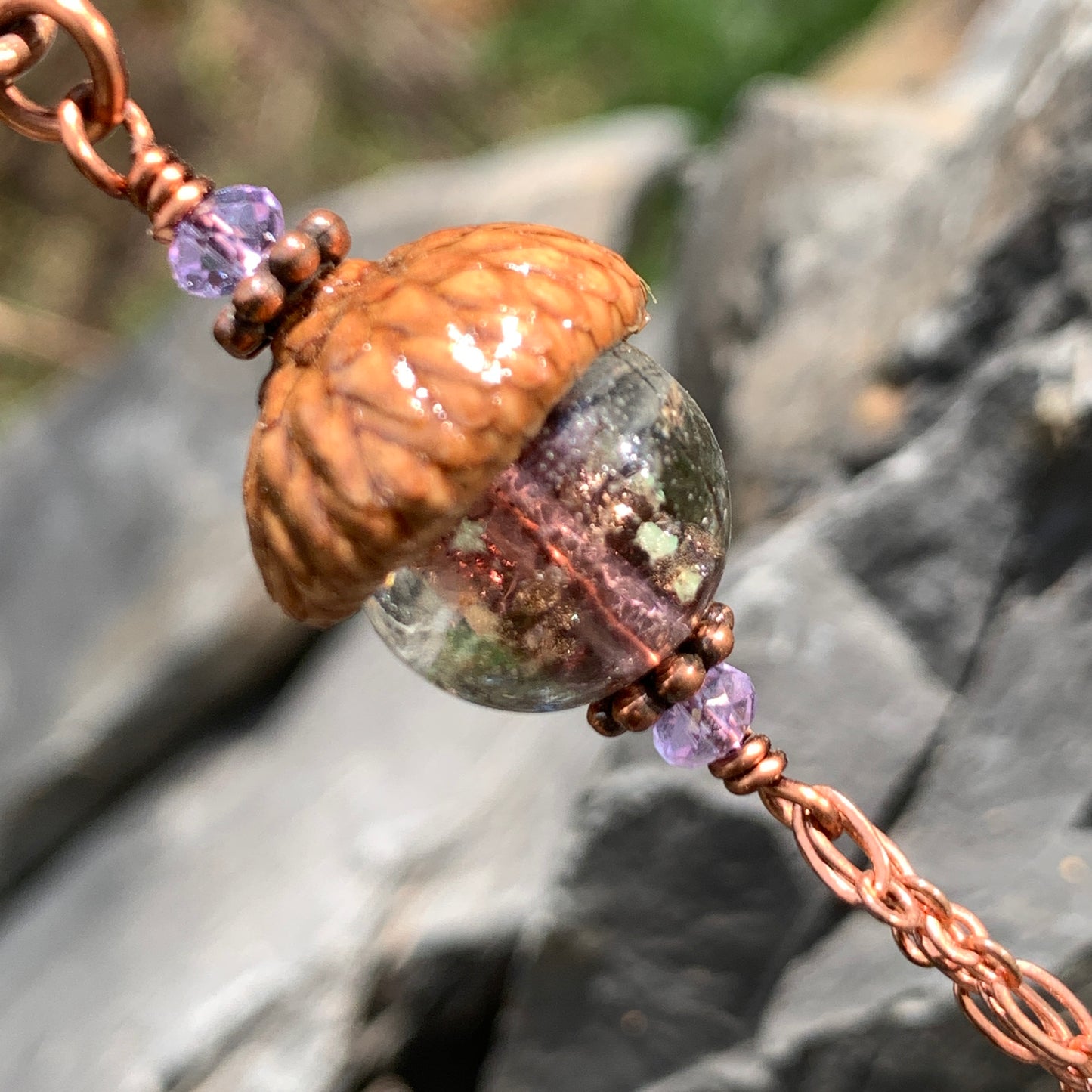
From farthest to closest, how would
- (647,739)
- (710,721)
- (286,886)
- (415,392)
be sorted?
(286,886) < (647,739) < (710,721) < (415,392)

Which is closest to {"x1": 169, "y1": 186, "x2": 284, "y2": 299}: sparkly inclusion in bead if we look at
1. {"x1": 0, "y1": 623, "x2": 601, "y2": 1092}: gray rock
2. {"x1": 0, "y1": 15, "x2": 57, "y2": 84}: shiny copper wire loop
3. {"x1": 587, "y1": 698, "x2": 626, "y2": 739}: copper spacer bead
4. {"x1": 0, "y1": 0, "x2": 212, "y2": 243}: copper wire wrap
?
{"x1": 0, "y1": 0, "x2": 212, "y2": 243}: copper wire wrap

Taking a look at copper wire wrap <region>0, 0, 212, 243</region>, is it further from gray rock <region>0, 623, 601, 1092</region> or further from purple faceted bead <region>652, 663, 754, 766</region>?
gray rock <region>0, 623, 601, 1092</region>

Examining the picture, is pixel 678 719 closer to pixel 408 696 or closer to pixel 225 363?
pixel 408 696

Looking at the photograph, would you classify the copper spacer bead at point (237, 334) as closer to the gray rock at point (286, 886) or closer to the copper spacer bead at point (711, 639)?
the copper spacer bead at point (711, 639)

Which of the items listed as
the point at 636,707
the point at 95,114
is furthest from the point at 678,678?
the point at 95,114

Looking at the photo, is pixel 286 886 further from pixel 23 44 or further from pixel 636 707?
pixel 23 44
